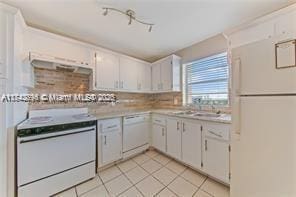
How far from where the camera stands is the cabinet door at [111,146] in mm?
2297

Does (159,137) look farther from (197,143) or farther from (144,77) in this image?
(144,77)

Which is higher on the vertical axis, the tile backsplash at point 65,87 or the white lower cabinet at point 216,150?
the tile backsplash at point 65,87

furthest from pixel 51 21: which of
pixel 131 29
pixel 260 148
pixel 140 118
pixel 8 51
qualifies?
pixel 260 148

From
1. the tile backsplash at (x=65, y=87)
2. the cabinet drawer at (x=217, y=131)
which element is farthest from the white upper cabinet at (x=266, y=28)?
the tile backsplash at (x=65, y=87)

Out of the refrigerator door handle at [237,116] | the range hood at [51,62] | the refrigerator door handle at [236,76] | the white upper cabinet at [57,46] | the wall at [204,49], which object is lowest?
the refrigerator door handle at [237,116]

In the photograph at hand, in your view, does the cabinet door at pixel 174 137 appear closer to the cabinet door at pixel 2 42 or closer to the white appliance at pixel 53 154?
the white appliance at pixel 53 154

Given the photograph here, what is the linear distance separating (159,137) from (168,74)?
4.50ft

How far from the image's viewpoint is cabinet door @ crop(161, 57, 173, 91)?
3.17 m

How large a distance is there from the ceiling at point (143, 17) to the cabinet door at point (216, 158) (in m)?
1.71

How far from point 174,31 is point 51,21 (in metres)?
1.80

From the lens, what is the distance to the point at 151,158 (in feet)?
9.09

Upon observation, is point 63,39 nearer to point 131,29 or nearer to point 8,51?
point 8,51

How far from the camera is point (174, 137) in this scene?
2596mm

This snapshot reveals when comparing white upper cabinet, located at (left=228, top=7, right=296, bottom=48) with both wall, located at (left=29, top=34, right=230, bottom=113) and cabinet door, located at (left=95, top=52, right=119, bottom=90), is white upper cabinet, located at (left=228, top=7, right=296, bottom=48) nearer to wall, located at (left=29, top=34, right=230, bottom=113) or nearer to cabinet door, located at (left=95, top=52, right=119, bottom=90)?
wall, located at (left=29, top=34, right=230, bottom=113)
